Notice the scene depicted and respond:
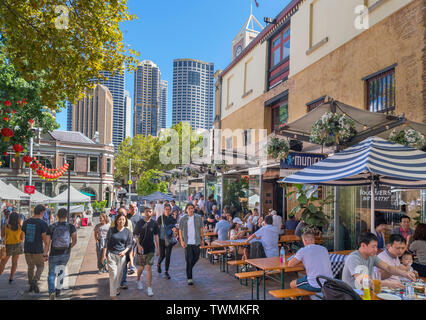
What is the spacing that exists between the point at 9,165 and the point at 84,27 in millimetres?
47108

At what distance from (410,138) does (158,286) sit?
20.4ft

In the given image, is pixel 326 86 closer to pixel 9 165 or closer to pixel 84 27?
pixel 84 27

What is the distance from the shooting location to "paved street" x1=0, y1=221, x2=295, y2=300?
6.69 meters

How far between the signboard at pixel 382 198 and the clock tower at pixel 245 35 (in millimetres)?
18174

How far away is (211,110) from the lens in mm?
158250

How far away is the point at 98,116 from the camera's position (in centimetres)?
10944

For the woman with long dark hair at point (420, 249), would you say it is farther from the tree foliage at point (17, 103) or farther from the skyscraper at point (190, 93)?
the skyscraper at point (190, 93)

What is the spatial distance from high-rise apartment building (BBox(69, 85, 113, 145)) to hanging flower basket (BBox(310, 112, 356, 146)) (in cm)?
10162

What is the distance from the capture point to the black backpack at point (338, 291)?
3.21 m

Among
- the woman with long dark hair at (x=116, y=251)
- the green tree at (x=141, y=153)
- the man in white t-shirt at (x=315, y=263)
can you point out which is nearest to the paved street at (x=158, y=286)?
the woman with long dark hair at (x=116, y=251)

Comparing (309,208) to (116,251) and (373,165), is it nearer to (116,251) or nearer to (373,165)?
(373,165)

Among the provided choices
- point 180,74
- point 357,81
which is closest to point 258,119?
point 357,81

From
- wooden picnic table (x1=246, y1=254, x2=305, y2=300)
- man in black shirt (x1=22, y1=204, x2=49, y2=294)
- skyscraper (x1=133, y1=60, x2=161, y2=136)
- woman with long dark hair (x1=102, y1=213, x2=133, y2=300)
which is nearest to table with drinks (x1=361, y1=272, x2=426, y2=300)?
wooden picnic table (x1=246, y1=254, x2=305, y2=300)
